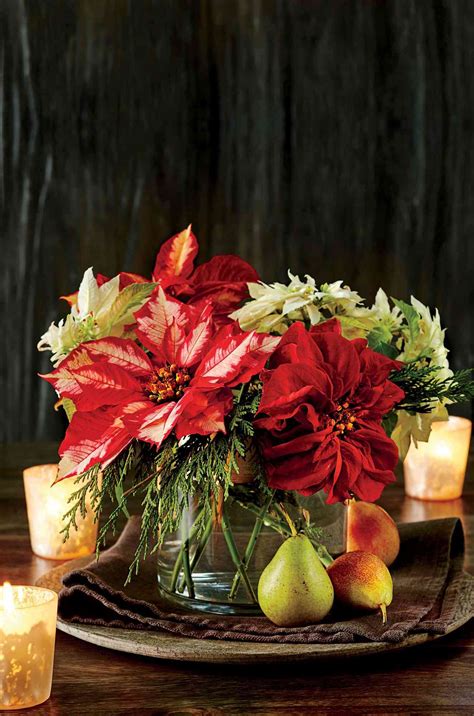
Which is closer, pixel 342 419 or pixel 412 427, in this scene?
pixel 342 419

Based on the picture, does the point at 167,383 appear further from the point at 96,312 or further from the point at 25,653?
the point at 25,653

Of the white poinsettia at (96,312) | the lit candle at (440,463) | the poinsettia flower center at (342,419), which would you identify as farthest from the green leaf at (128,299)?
the lit candle at (440,463)

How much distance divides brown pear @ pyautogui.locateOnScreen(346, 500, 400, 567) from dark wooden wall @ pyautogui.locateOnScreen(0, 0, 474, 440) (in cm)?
134

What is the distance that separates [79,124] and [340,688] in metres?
1.74

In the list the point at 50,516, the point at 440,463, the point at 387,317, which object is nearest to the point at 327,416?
the point at 387,317

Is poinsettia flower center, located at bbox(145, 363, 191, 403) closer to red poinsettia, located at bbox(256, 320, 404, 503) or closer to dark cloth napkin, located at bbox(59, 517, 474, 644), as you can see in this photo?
red poinsettia, located at bbox(256, 320, 404, 503)

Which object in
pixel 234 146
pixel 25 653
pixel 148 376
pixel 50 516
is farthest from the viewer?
pixel 234 146

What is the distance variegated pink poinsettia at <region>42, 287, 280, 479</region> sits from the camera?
30.0 inches

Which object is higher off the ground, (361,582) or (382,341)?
(382,341)

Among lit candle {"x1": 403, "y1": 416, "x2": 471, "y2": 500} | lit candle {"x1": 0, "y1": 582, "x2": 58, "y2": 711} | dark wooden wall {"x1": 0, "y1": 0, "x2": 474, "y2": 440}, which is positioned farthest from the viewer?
dark wooden wall {"x1": 0, "y1": 0, "x2": 474, "y2": 440}

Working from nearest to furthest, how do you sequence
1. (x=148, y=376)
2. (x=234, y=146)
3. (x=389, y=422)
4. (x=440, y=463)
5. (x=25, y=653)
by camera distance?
(x=25, y=653) < (x=148, y=376) < (x=389, y=422) < (x=440, y=463) < (x=234, y=146)

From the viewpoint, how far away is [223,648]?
2.53 ft

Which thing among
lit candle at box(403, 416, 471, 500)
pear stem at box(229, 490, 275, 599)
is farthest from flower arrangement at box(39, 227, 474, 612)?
lit candle at box(403, 416, 471, 500)

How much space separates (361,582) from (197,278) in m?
0.33
